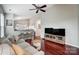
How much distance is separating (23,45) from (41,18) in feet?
1.90

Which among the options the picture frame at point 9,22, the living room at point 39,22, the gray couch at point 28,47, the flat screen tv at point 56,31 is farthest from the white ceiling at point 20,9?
the gray couch at point 28,47

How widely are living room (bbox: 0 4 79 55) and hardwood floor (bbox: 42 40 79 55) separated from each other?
0.06 ft

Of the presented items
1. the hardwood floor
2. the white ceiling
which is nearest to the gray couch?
the hardwood floor

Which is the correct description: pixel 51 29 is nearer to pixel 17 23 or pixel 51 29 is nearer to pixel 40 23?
pixel 40 23

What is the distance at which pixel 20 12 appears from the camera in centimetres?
229

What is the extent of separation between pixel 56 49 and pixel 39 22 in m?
0.56

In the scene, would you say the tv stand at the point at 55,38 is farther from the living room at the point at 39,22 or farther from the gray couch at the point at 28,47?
the gray couch at the point at 28,47

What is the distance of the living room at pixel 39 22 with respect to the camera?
2283mm

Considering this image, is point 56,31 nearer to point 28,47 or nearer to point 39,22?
point 39,22

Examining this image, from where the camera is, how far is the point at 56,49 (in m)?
2.31

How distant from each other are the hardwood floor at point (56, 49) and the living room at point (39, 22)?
17mm

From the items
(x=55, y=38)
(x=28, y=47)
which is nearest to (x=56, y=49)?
(x=55, y=38)

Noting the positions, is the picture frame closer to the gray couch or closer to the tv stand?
the gray couch
